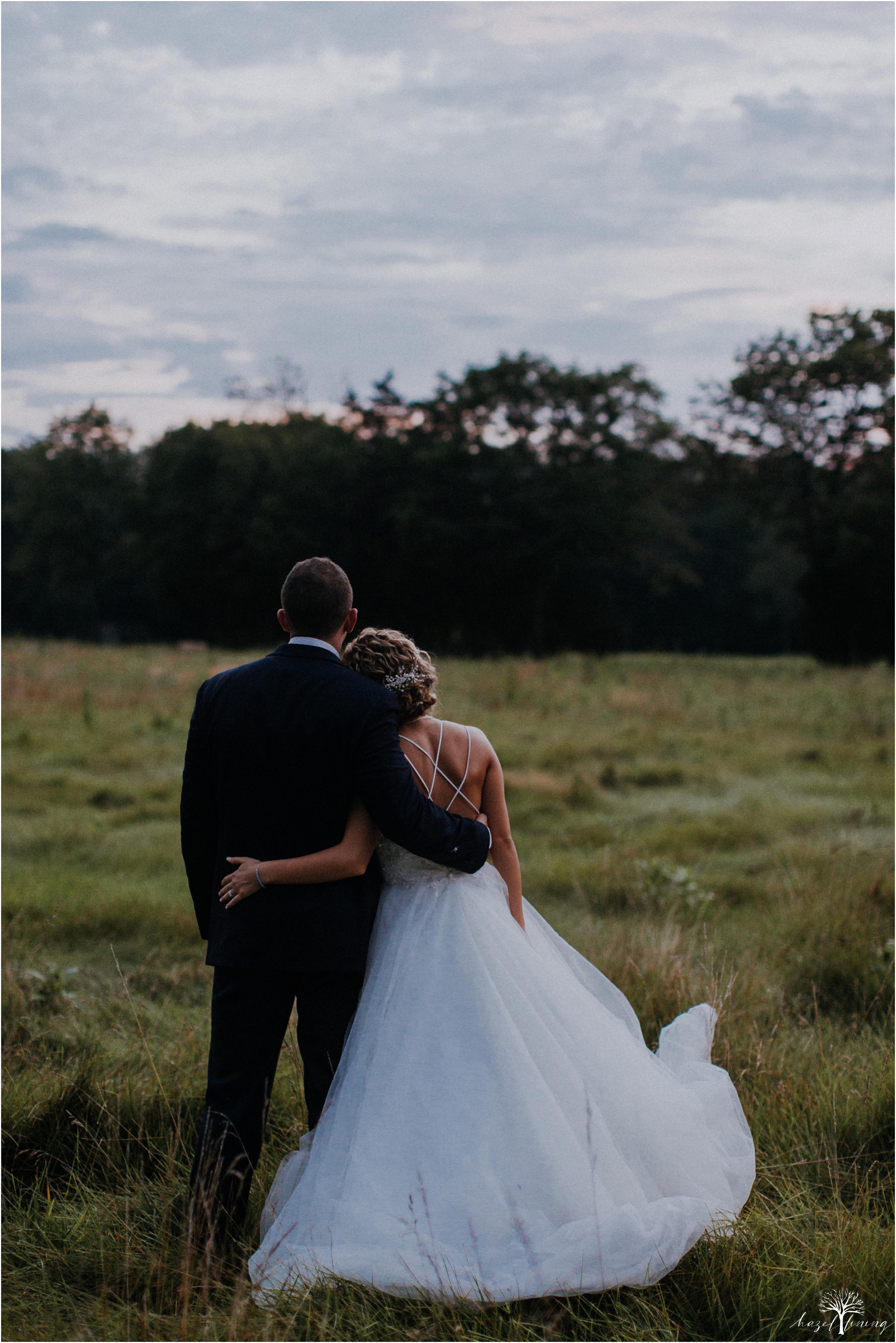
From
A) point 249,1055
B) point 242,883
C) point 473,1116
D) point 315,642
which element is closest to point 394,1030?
point 473,1116

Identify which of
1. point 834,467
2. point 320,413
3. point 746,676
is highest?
point 320,413

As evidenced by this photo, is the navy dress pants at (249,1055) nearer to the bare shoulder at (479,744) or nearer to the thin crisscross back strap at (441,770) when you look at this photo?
the thin crisscross back strap at (441,770)

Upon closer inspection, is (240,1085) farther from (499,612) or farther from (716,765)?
(499,612)

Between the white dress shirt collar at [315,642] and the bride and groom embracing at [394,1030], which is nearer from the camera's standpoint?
the bride and groom embracing at [394,1030]

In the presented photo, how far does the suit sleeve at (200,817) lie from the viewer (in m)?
3.08

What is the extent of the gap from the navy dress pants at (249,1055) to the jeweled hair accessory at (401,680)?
94 cm

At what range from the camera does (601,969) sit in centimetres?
535

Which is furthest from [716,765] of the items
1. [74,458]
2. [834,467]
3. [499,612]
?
[74,458]

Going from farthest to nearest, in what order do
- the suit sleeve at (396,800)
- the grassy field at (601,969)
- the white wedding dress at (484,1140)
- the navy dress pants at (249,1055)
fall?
the navy dress pants at (249,1055) → the suit sleeve at (396,800) → the grassy field at (601,969) → the white wedding dress at (484,1140)

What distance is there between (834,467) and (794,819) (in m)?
35.0

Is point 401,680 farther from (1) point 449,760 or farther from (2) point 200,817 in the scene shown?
(2) point 200,817

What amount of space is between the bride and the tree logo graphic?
12.9 inches

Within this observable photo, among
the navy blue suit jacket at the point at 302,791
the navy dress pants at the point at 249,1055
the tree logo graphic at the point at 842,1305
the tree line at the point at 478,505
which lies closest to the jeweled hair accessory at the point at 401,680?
the navy blue suit jacket at the point at 302,791

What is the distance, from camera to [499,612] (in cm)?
4878
